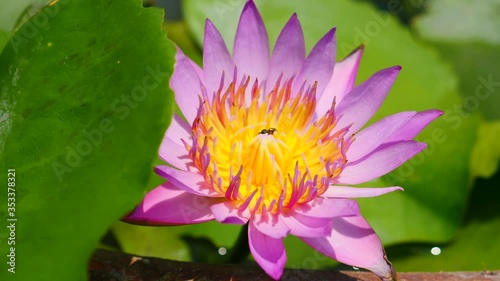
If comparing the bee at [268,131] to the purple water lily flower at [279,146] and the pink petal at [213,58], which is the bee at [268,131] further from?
the pink petal at [213,58]

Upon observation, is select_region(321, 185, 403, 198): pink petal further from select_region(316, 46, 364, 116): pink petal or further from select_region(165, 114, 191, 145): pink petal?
select_region(165, 114, 191, 145): pink petal

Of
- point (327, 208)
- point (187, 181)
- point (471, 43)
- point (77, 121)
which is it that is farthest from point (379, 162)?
point (471, 43)

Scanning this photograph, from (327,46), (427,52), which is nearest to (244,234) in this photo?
(327,46)

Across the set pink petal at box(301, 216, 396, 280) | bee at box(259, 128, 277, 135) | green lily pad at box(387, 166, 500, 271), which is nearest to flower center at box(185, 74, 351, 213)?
bee at box(259, 128, 277, 135)

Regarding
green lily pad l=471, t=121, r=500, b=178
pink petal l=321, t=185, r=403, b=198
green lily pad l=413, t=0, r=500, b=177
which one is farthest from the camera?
green lily pad l=413, t=0, r=500, b=177

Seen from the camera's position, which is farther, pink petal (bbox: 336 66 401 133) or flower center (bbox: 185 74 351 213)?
pink petal (bbox: 336 66 401 133)

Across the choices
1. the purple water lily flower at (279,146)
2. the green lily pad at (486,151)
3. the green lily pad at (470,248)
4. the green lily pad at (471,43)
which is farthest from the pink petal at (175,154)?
the green lily pad at (471,43)

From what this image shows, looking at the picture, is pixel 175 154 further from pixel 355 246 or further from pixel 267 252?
pixel 355 246

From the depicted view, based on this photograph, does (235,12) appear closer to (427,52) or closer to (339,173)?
(427,52)
